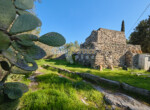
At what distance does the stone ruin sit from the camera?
20.4ft

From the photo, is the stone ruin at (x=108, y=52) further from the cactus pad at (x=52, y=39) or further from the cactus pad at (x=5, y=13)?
the cactus pad at (x=5, y=13)

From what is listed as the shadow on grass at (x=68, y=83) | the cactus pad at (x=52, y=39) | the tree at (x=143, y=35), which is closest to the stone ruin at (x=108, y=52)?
the shadow on grass at (x=68, y=83)

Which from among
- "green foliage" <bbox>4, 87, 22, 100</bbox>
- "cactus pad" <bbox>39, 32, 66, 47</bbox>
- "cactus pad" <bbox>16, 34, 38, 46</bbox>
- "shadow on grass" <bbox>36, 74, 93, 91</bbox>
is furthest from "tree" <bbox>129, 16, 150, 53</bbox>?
"green foliage" <bbox>4, 87, 22, 100</bbox>

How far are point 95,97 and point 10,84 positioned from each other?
1.61 meters

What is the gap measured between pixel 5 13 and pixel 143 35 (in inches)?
724

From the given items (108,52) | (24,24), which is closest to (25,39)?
(24,24)

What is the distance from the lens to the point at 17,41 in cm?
65

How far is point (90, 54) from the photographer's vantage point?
6574 millimetres

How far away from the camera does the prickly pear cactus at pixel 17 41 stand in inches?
20.8

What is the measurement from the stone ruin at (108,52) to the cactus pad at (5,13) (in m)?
5.67

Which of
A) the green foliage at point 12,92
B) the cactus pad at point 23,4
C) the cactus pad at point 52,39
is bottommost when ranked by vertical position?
the green foliage at point 12,92

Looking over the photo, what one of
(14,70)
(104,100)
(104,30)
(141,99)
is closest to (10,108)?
(14,70)

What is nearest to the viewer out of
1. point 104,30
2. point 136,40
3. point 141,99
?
point 141,99

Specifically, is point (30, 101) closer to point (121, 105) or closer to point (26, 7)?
point (26, 7)
